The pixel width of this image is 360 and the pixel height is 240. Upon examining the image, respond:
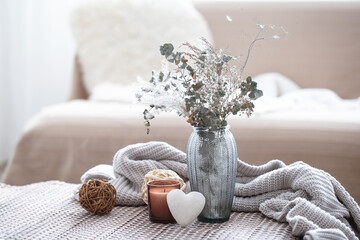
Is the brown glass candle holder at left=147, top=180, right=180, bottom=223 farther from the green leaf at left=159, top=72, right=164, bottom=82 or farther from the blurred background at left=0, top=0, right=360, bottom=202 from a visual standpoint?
the blurred background at left=0, top=0, right=360, bottom=202

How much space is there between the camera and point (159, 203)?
95cm

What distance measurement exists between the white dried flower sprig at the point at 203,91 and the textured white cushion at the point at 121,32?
1.64 metres

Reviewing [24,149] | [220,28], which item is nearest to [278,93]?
[220,28]

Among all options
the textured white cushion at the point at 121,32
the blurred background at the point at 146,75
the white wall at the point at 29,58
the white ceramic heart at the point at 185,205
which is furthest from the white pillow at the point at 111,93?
the white ceramic heart at the point at 185,205

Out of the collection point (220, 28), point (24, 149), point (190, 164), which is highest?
point (220, 28)

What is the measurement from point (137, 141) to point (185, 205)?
2.92 feet

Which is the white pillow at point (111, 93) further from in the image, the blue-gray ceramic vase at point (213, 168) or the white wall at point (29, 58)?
the blue-gray ceramic vase at point (213, 168)

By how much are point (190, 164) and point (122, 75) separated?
5.50ft

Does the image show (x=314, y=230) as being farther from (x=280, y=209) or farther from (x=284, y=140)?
(x=284, y=140)

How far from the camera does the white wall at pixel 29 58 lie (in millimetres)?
3168

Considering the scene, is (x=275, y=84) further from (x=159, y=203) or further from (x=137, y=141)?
(x=159, y=203)

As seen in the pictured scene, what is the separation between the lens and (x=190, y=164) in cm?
96

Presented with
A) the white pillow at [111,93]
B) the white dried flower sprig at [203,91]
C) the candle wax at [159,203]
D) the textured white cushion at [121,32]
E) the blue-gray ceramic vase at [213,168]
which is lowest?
the candle wax at [159,203]

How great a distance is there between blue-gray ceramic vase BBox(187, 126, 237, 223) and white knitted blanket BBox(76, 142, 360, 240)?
0.10m
